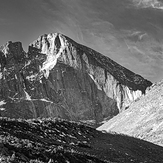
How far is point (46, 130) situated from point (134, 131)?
231 ft

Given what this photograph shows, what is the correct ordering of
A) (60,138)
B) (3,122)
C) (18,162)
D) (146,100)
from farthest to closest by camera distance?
(146,100) → (60,138) → (3,122) → (18,162)

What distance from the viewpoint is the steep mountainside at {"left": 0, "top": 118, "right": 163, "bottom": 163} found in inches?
591

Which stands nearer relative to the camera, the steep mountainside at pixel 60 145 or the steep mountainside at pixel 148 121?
the steep mountainside at pixel 60 145

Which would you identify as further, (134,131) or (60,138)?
(134,131)

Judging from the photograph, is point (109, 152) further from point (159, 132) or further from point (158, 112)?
point (158, 112)

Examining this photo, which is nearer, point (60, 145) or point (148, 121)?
point (60, 145)

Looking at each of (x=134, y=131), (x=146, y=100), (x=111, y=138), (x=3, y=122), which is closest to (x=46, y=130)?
(x=3, y=122)

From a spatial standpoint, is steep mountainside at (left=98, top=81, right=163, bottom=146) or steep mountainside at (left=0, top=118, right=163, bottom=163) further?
steep mountainside at (left=98, top=81, right=163, bottom=146)

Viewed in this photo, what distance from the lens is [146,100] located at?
399 feet

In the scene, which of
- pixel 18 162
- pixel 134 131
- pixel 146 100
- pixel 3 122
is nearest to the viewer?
pixel 18 162

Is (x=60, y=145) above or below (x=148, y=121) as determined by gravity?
above

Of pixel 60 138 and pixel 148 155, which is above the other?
pixel 60 138

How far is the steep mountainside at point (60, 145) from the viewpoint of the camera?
1502 centimetres

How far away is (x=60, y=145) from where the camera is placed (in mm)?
22734
